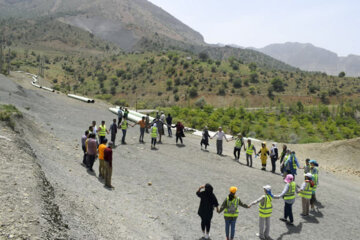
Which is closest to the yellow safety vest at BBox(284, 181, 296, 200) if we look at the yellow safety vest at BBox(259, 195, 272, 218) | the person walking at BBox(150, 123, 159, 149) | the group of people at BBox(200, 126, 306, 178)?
the yellow safety vest at BBox(259, 195, 272, 218)

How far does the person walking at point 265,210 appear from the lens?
26.7 ft

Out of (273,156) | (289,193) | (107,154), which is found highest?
(107,154)

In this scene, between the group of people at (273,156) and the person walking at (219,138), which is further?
the person walking at (219,138)

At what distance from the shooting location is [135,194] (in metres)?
10.9

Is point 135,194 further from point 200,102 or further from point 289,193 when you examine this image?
point 200,102

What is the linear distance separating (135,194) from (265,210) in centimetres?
468

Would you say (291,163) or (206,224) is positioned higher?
(291,163)

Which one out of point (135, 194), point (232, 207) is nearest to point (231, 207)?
point (232, 207)

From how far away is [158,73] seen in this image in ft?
244

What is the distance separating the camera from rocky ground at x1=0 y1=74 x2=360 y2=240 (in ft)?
22.4

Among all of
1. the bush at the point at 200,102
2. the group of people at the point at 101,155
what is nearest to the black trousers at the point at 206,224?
Result: the group of people at the point at 101,155

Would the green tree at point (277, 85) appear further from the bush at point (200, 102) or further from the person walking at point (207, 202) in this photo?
the person walking at point (207, 202)

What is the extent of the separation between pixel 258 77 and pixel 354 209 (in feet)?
199

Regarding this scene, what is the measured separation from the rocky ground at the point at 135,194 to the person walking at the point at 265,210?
479 mm
